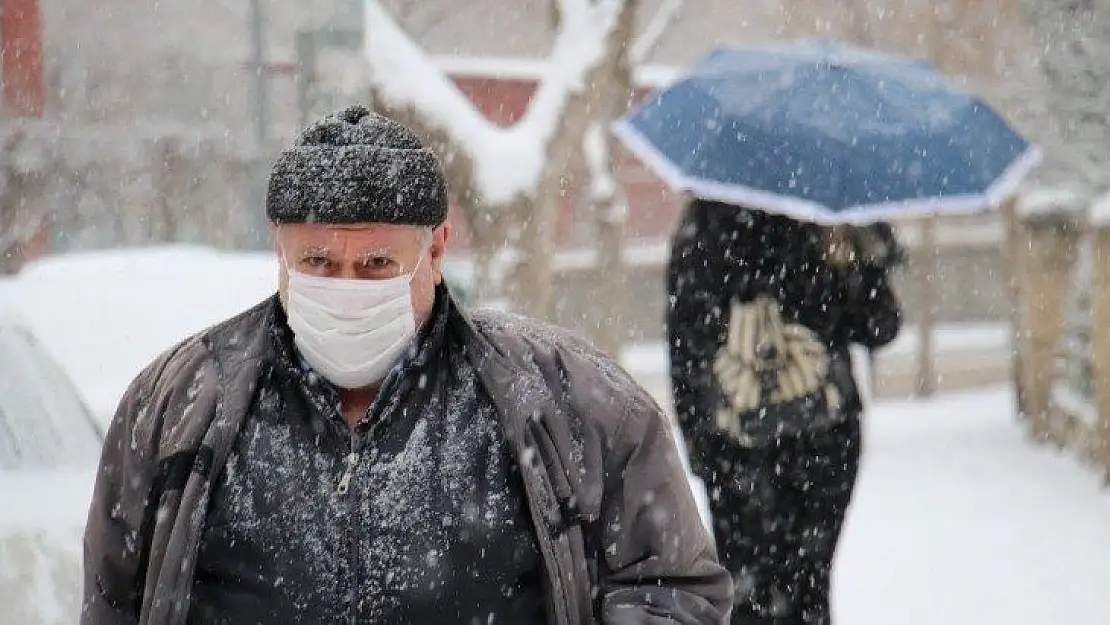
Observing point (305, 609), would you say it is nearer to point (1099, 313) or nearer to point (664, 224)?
point (1099, 313)

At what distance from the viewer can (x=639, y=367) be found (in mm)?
22531

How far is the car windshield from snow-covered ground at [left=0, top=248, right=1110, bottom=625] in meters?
0.15

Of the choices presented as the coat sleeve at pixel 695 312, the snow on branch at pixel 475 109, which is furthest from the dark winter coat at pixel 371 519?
the snow on branch at pixel 475 109

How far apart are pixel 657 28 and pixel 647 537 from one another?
1303 cm

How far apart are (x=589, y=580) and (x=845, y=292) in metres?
2.17

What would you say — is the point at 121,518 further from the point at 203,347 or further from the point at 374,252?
the point at 374,252

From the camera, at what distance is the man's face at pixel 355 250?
2.22 meters

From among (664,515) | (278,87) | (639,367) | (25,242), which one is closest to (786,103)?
(664,515)

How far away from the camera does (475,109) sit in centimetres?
972

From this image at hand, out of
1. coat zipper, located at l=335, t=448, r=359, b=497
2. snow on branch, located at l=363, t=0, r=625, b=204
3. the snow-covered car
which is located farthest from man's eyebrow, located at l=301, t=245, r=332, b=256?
snow on branch, located at l=363, t=0, r=625, b=204

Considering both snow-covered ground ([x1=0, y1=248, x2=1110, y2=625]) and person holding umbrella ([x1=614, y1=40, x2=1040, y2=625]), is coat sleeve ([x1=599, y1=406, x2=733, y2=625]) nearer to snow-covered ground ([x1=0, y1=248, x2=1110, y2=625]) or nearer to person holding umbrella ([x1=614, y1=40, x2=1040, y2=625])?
person holding umbrella ([x1=614, y1=40, x2=1040, y2=625])

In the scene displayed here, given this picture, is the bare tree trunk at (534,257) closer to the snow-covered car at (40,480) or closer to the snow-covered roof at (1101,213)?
the snow-covered roof at (1101,213)

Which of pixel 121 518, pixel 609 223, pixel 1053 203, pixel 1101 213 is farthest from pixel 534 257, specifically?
pixel 121 518

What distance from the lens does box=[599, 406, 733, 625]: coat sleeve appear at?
7.44ft
